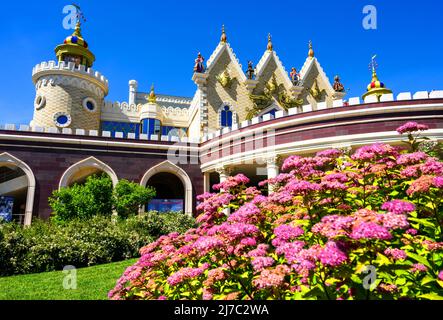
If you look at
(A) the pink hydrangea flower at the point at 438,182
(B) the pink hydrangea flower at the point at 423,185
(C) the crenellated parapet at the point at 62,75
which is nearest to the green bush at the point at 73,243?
(B) the pink hydrangea flower at the point at 423,185

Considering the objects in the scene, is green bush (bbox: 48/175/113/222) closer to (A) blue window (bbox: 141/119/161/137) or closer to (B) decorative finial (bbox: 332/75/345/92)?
(A) blue window (bbox: 141/119/161/137)

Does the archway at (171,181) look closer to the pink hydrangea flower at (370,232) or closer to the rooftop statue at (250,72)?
the rooftop statue at (250,72)

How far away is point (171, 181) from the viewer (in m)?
30.4

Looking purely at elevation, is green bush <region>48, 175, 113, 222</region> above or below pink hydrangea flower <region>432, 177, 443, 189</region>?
above

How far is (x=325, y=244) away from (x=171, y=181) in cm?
2768

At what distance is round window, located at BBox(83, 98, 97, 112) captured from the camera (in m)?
29.4

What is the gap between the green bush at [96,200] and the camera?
1917cm

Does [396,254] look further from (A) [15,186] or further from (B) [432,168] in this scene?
(A) [15,186]

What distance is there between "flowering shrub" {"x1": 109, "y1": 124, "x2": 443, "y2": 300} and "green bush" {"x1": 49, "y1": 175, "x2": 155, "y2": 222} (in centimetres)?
1450

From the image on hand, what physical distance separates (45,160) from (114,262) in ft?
40.4

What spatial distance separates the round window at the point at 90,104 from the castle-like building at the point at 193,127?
0.10m

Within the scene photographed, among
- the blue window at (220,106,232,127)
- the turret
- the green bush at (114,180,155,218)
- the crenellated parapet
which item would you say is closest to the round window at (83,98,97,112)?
the turret

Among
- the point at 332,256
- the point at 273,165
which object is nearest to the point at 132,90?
the point at 273,165

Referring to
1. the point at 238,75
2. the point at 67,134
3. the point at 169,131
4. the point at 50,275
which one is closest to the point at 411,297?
the point at 50,275
